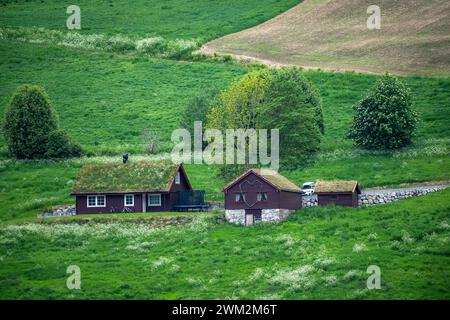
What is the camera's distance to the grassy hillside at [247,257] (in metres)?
79.3

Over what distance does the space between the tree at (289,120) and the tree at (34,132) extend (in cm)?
2440

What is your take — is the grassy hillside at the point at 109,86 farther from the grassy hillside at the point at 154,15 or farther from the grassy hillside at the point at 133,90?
the grassy hillside at the point at 154,15

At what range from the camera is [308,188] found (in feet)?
348

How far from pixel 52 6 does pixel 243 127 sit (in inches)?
3472

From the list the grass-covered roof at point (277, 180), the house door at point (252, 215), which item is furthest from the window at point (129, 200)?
the grass-covered roof at point (277, 180)

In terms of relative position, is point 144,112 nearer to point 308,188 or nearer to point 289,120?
point 289,120

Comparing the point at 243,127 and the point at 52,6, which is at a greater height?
the point at 52,6

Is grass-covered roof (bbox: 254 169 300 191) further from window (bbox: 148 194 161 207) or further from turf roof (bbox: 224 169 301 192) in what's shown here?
window (bbox: 148 194 161 207)

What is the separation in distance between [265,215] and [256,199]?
5.23 feet

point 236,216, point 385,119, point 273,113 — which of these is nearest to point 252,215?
point 236,216

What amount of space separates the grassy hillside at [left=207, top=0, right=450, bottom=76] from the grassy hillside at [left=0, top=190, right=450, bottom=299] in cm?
5204

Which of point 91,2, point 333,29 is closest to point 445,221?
point 333,29

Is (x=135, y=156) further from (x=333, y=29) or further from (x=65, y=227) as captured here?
(x=333, y=29)
